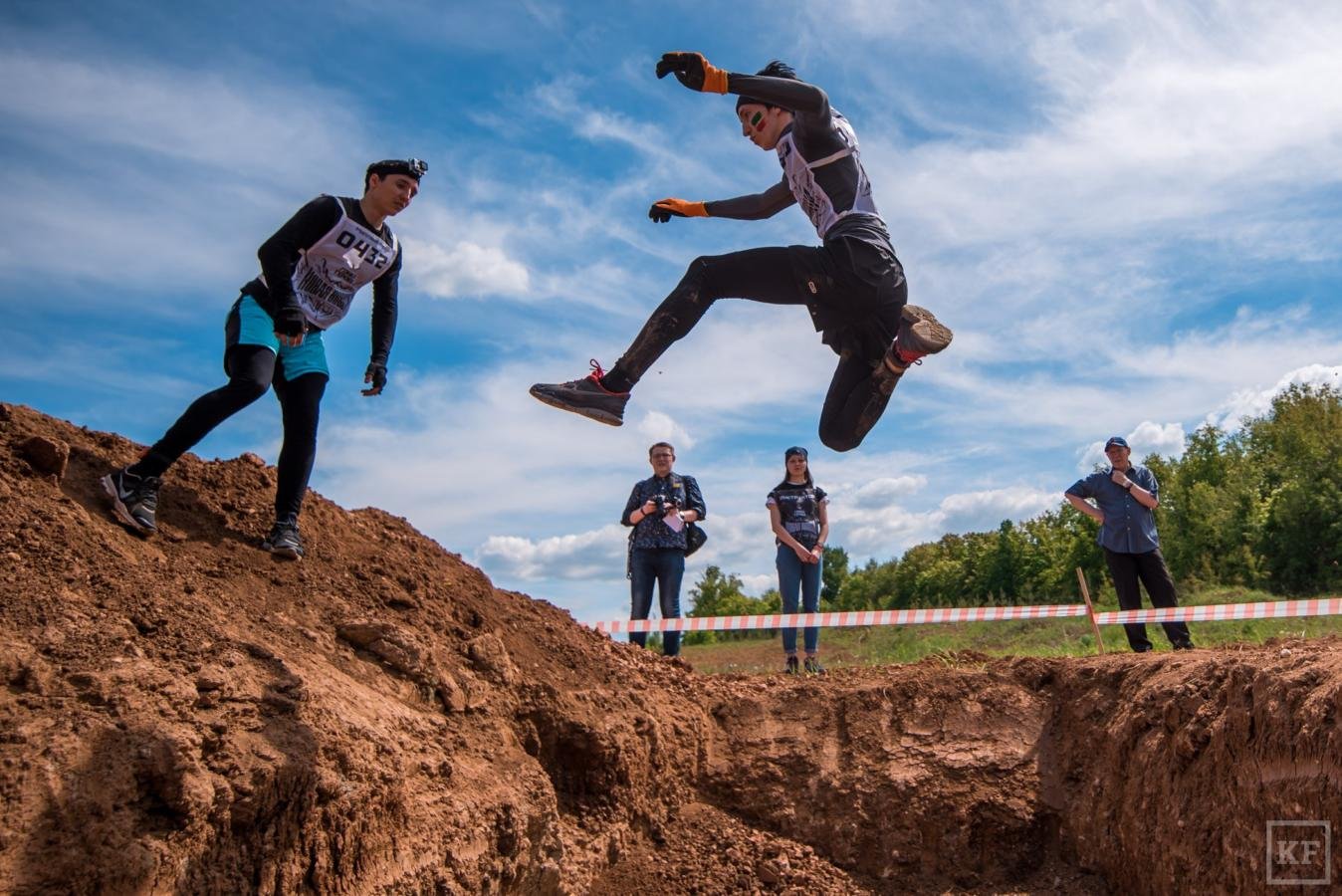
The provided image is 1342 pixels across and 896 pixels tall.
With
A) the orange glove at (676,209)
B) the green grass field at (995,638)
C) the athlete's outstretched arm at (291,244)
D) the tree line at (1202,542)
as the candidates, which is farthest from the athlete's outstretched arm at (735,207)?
the tree line at (1202,542)

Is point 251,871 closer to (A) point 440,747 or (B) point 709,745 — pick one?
(A) point 440,747

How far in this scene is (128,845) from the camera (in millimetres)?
3527

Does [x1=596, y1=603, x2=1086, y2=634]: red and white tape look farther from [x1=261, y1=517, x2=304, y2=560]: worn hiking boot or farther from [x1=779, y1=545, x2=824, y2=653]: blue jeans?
[x1=261, y1=517, x2=304, y2=560]: worn hiking boot

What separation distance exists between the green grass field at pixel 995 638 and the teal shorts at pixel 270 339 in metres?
8.69

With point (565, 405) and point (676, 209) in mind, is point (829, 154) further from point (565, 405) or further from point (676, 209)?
point (565, 405)

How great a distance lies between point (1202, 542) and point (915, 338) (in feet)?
111

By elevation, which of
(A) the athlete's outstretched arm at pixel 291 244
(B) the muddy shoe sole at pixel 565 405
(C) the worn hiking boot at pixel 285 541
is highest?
(A) the athlete's outstretched arm at pixel 291 244

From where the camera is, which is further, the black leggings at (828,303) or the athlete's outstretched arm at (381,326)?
the athlete's outstretched arm at (381,326)

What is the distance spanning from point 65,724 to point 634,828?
3.25 meters

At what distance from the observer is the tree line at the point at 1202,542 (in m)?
30.1

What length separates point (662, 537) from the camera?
8.20 metres
